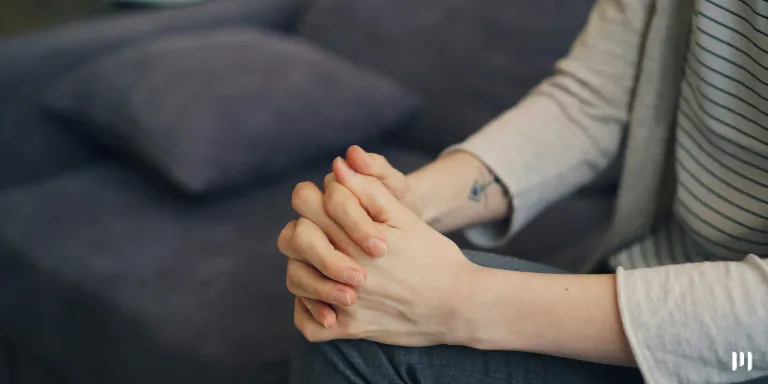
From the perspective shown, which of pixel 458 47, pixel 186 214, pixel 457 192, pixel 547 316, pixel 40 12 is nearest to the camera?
pixel 547 316

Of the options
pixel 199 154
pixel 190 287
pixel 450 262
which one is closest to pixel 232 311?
pixel 190 287

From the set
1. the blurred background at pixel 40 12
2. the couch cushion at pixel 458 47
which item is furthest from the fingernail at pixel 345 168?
the blurred background at pixel 40 12

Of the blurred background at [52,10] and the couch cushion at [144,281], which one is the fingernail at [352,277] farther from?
the blurred background at [52,10]

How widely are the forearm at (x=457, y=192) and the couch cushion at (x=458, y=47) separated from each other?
46 cm

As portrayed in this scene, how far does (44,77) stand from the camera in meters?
1.32

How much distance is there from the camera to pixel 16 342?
117cm

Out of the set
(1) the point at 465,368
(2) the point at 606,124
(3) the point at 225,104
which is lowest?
(1) the point at 465,368

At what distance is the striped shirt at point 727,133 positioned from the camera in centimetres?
67

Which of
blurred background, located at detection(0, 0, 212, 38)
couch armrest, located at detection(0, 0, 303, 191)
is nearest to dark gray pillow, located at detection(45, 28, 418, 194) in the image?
couch armrest, located at detection(0, 0, 303, 191)

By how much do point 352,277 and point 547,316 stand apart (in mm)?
162

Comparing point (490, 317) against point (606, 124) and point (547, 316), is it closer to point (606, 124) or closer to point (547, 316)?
point (547, 316)

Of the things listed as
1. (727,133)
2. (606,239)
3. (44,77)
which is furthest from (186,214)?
(727,133)

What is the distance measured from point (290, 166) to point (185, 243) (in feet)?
0.81

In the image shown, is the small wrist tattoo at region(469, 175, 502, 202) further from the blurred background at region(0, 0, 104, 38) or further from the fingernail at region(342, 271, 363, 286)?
the blurred background at region(0, 0, 104, 38)
